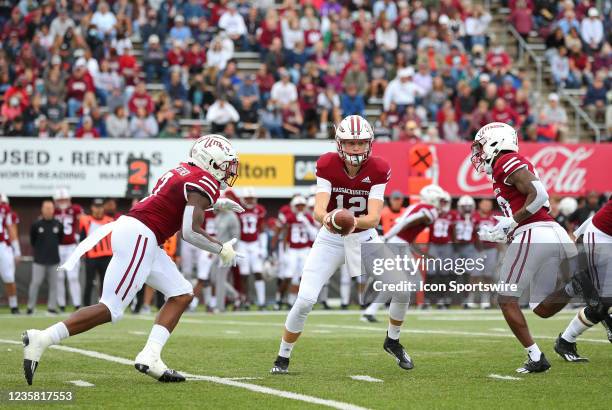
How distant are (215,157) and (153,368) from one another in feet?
4.79

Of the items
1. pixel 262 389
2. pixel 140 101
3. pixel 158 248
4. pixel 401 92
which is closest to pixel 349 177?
pixel 158 248

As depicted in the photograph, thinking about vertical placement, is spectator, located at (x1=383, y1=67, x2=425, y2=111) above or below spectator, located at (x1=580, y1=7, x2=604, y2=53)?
below

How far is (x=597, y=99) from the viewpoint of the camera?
23.2 m

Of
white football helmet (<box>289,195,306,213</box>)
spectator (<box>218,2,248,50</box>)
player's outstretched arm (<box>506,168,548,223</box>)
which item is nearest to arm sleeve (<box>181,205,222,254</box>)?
player's outstretched arm (<box>506,168,548,223</box>)

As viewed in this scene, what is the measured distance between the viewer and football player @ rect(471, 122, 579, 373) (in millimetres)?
8180

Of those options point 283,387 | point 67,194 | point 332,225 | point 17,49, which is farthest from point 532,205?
point 17,49

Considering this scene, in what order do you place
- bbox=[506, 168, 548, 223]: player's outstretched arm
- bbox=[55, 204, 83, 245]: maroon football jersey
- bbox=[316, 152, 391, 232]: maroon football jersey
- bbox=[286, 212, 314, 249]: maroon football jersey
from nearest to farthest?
bbox=[506, 168, 548, 223]: player's outstretched arm → bbox=[316, 152, 391, 232]: maroon football jersey → bbox=[55, 204, 83, 245]: maroon football jersey → bbox=[286, 212, 314, 249]: maroon football jersey

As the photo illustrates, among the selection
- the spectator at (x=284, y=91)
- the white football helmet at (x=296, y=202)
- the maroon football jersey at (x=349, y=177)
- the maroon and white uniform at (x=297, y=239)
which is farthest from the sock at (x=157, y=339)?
the spectator at (x=284, y=91)

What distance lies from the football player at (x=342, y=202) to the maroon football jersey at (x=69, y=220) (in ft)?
33.9

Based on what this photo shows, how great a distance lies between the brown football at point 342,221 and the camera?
7.96 meters

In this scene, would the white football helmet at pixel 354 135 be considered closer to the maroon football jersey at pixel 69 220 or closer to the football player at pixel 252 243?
the football player at pixel 252 243

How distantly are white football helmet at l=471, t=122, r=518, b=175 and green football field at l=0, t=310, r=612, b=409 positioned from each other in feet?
5.08

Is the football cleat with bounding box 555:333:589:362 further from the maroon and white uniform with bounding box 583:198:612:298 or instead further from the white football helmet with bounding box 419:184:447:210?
the white football helmet with bounding box 419:184:447:210

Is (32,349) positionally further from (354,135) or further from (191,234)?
(354,135)
